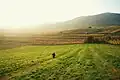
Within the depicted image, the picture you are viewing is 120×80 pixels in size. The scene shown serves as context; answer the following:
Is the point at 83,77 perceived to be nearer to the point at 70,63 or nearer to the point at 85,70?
the point at 85,70

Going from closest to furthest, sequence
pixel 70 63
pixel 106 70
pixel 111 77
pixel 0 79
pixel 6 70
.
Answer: pixel 111 77
pixel 0 79
pixel 106 70
pixel 6 70
pixel 70 63

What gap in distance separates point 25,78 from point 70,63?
497 inches

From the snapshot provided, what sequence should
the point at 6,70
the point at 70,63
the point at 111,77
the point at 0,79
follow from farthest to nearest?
1. the point at 70,63
2. the point at 6,70
3. the point at 0,79
4. the point at 111,77

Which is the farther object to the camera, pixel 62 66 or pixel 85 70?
pixel 62 66

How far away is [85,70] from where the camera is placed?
112ft

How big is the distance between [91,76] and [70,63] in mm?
10521

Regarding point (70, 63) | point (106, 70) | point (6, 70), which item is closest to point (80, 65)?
point (70, 63)

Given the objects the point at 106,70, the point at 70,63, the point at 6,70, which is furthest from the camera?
the point at 70,63

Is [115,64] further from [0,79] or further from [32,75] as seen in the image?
[0,79]

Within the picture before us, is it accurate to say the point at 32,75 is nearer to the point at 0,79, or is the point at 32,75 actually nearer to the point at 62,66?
the point at 0,79

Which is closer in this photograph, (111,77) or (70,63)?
(111,77)

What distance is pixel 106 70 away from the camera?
33969 millimetres

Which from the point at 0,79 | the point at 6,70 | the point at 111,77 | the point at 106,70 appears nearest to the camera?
the point at 111,77

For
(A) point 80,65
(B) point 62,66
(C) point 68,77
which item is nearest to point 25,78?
(C) point 68,77
